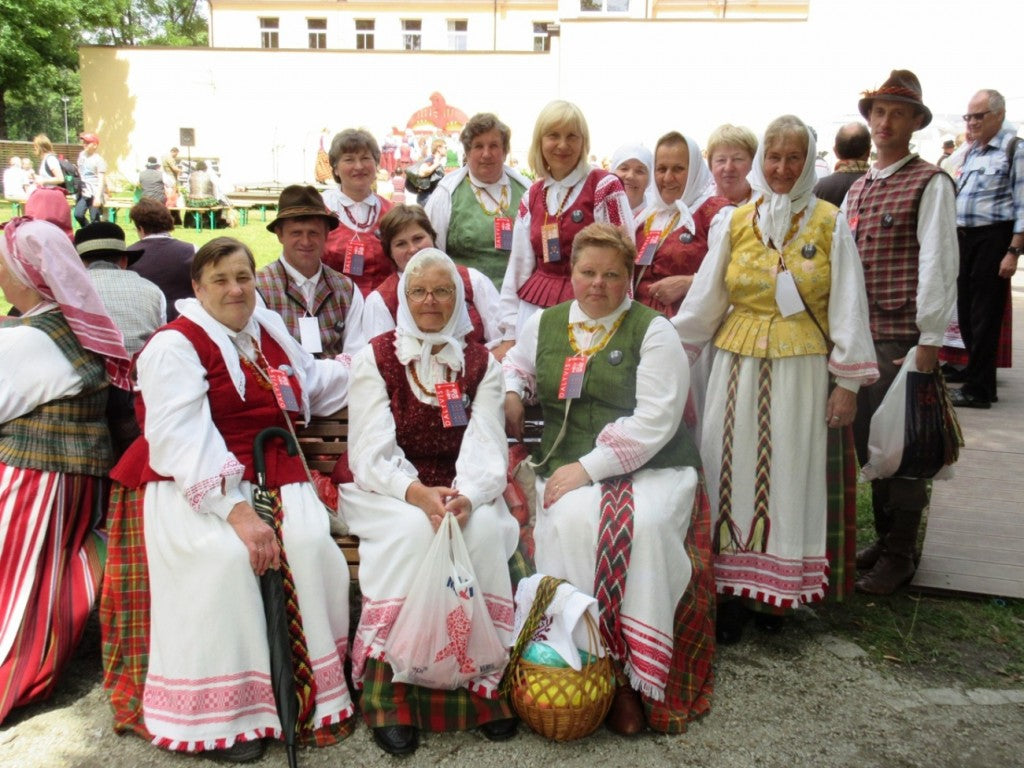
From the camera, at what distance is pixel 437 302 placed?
3.12 meters

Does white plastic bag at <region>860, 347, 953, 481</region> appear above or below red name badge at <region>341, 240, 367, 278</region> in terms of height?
below

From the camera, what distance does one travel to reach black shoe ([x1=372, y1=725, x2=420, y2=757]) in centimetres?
271

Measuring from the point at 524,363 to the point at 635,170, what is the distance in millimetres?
1664

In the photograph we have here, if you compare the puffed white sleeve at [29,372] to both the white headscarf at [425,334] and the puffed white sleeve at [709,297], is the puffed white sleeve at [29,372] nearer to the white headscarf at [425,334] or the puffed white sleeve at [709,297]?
the white headscarf at [425,334]

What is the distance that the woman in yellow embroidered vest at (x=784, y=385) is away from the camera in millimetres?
3262

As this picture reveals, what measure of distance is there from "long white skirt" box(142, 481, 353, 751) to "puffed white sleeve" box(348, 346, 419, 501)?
28cm

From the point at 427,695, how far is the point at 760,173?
2271 millimetres

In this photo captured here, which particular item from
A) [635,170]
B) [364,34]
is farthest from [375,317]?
[364,34]

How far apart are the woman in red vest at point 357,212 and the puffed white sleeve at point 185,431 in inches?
64.9

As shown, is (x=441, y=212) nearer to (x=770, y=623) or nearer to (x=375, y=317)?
(x=375, y=317)

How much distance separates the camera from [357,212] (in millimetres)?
4711

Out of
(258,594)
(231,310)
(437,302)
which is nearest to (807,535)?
(437,302)

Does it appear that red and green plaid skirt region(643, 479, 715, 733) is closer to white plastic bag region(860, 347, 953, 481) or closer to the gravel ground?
the gravel ground

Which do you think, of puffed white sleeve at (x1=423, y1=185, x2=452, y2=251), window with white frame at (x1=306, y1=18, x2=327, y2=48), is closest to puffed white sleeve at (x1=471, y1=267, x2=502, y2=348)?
puffed white sleeve at (x1=423, y1=185, x2=452, y2=251)
